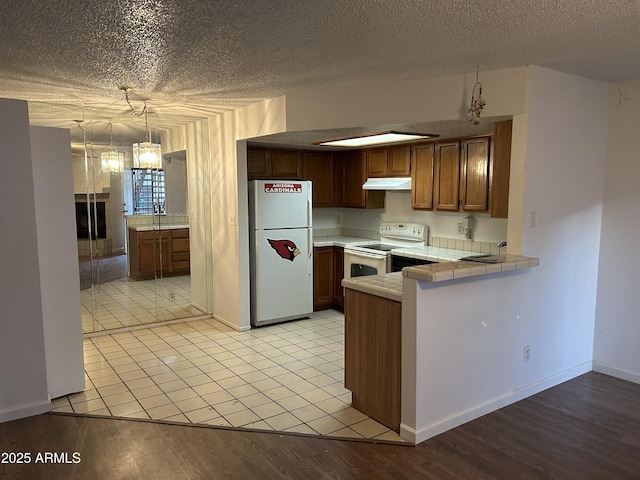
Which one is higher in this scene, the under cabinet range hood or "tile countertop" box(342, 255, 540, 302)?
the under cabinet range hood

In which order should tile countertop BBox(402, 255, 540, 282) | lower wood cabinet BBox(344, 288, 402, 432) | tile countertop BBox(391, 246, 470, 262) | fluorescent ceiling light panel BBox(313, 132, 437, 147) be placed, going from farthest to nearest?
tile countertop BBox(391, 246, 470, 262), fluorescent ceiling light panel BBox(313, 132, 437, 147), lower wood cabinet BBox(344, 288, 402, 432), tile countertop BBox(402, 255, 540, 282)

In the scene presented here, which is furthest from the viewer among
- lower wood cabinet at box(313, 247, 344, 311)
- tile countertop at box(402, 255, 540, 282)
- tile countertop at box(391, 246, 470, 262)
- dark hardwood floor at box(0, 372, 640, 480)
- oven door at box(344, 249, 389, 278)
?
lower wood cabinet at box(313, 247, 344, 311)

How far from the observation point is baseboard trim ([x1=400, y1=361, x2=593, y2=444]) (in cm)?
280

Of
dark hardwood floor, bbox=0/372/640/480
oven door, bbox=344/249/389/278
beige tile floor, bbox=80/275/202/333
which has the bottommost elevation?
dark hardwood floor, bbox=0/372/640/480

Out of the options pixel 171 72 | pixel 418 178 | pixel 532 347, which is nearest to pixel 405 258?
pixel 418 178

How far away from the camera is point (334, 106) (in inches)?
150

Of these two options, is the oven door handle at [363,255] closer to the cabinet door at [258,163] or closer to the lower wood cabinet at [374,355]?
the cabinet door at [258,163]

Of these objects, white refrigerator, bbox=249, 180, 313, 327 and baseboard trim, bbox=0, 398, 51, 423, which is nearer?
baseboard trim, bbox=0, 398, 51, 423

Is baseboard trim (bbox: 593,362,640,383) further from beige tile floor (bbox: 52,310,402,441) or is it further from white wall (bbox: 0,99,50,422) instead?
white wall (bbox: 0,99,50,422)

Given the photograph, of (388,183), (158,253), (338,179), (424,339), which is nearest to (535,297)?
(424,339)

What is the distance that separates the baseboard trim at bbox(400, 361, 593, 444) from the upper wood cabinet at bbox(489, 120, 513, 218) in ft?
4.20

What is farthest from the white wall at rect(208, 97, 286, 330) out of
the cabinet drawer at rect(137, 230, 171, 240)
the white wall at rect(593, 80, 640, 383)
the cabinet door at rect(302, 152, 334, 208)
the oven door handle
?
the white wall at rect(593, 80, 640, 383)

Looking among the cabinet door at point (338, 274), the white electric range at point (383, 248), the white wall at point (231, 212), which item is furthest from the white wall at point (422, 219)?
the white wall at point (231, 212)

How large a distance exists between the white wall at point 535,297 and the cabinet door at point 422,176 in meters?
1.48
